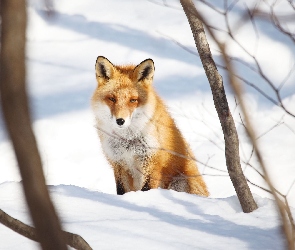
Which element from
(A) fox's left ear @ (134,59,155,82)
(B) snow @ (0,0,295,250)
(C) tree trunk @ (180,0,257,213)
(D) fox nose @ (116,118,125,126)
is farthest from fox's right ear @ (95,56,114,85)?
(C) tree trunk @ (180,0,257,213)

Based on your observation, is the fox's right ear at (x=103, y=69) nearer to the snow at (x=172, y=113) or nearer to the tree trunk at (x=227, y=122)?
the snow at (x=172, y=113)

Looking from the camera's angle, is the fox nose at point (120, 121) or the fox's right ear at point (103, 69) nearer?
the fox nose at point (120, 121)

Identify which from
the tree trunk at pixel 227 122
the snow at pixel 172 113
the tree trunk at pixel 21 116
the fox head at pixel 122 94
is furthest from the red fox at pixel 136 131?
the tree trunk at pixel 21 116

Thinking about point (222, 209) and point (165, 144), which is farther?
point (165, 144)

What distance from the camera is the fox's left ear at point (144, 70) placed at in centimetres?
607

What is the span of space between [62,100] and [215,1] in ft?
13.8

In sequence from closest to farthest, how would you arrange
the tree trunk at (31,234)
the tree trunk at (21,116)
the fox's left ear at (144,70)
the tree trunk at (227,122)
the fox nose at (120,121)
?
the tree trunk at (21,116), the tree trunk at (31,234), the tree trunk at (227,122), the fox nose at (120,121), the fox's left ear at (144,70)

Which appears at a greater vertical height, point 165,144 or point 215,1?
point 215,1

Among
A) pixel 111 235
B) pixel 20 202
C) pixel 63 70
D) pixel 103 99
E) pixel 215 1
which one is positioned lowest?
pixel 111 235

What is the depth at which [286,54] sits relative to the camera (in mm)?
11203

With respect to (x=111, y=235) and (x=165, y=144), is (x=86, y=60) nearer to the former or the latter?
(x=165, y=144)

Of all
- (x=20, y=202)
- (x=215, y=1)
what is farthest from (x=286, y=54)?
(x=20, y=202)

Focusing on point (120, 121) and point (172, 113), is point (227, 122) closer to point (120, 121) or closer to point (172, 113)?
point (120, 121)

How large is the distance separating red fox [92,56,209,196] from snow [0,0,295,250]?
24cm
